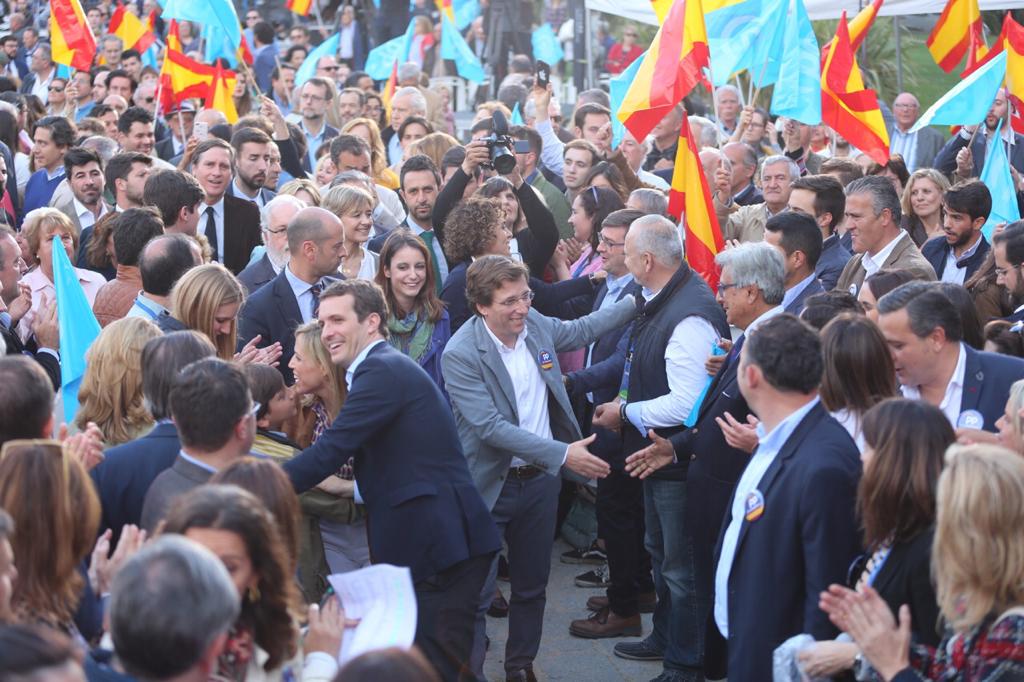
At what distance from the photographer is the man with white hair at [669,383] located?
6078 mm

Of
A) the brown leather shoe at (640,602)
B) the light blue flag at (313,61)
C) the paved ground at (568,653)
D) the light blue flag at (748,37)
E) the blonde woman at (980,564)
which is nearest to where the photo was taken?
the blonde woman at (980,564)

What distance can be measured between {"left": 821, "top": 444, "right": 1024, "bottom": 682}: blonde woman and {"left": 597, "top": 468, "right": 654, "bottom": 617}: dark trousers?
145 inches

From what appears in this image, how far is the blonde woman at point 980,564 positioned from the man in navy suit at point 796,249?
3.18 metres

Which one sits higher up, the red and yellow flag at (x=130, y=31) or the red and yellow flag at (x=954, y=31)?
the red and yellow flag at (x=954, y=31)

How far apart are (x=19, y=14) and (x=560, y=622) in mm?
17173

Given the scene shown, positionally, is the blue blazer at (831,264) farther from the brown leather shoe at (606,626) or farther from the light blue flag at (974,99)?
the brown leather shoe at (606,626)

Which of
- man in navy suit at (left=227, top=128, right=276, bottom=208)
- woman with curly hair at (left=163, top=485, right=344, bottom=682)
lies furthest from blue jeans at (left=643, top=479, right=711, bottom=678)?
man in navy suit at (left=227, top=128, right=276, bottom=208)

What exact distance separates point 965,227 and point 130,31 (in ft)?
39.3

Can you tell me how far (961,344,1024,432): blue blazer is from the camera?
187 inches

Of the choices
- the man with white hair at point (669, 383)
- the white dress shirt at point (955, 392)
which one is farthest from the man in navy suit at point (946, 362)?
the man with white hair at point (669, 383)

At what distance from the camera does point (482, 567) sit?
5.37 metres

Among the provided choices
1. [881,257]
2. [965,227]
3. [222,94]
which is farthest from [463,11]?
[881,257]

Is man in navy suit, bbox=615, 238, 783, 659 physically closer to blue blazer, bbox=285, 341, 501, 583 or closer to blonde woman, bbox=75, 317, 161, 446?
blue blazer, bbox=285, 341, 501, 583

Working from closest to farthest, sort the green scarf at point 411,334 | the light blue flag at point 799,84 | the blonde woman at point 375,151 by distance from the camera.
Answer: the green scarf at point 411,334, the light blue flag at point 799,84, the blonde woman at point 375,151
